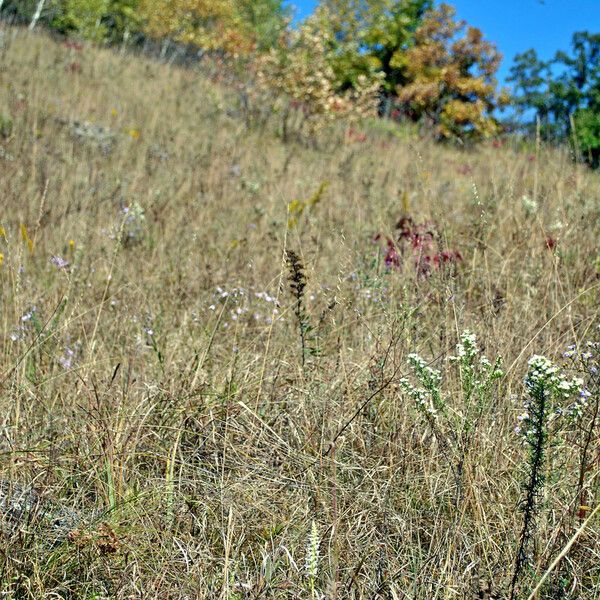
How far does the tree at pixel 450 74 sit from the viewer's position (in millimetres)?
18719

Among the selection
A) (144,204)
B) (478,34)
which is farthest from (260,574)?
(478,34)

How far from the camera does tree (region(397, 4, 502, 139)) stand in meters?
18.7

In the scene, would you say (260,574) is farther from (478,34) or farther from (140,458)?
(478,34)

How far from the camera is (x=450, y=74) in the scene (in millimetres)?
21875

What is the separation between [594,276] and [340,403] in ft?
6.06

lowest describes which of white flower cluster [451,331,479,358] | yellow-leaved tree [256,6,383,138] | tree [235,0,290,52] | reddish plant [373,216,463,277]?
white flower cluster [451,331,479,358]

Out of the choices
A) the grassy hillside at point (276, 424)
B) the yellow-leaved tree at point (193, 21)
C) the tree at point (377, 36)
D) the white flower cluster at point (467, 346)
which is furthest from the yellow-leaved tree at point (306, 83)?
the tree at point (377, 36)

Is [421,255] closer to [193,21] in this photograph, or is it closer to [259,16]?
[193,21]

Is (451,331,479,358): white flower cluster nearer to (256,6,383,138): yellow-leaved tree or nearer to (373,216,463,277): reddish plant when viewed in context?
(373,216,463,277): reddish plant

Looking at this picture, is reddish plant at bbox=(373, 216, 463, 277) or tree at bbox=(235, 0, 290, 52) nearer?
reddish plant at bbox=(373, 216, 463, 277)

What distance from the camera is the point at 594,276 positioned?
316 centimetres

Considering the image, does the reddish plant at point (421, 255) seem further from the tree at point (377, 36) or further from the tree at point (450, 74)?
the tree at point (377, 36)

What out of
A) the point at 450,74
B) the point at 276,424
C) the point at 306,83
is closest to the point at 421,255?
the point at 276,424

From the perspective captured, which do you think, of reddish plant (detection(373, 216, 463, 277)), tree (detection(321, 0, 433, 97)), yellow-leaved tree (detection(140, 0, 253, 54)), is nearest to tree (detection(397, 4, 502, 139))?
tree (detection(321, 0, 433, 97))
